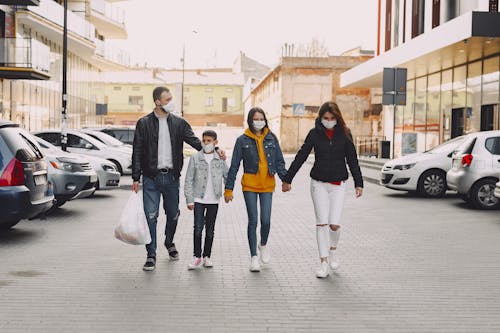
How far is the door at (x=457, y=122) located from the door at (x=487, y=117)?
2178 millimetres

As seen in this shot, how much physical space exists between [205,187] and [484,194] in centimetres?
805

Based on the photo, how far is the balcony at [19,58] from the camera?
94.3ft

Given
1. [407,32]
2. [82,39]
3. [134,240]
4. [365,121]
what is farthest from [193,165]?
[365,121]

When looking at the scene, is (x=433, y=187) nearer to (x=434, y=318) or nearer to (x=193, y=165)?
(x=193, y=165)

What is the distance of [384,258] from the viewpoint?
8156mm

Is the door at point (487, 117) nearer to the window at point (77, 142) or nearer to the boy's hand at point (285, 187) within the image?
the window at point (77, 142)

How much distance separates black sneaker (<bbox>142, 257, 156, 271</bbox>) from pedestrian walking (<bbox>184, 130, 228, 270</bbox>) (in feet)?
1.25

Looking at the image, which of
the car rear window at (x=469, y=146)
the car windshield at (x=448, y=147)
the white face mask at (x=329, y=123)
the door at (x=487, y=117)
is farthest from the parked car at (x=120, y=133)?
the white face mask at (x=329, y=123)

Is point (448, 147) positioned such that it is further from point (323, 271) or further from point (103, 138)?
point (103, 138)

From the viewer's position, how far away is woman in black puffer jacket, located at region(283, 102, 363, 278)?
711 cm

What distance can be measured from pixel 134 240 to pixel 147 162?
83 centimetres

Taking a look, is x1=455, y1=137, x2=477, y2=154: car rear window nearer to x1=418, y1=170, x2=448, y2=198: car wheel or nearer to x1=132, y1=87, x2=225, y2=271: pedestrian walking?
x1=418, y1=170, x2=448, y2=198: car wheel

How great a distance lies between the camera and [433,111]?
30500mm

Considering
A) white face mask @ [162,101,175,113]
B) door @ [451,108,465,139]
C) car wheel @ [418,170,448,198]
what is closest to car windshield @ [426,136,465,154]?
car wheel @ [418,170,448,198]
